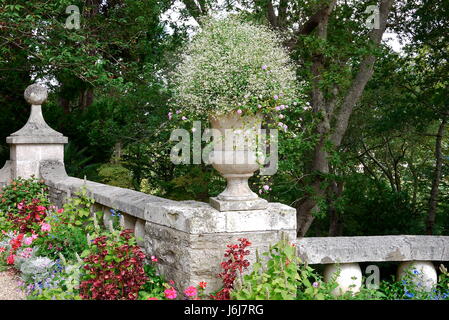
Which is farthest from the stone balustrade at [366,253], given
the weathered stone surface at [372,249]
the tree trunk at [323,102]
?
the tree trunk at [323,102]

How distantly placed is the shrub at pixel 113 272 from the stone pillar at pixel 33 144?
12.0 ft

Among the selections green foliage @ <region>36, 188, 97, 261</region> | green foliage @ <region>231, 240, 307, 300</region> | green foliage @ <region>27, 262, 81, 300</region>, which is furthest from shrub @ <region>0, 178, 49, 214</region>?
green foliage @ <region>231, 240, 307, 300</region>

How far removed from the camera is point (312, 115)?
760cm

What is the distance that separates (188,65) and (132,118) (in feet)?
22.3

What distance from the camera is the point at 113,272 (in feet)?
10.3

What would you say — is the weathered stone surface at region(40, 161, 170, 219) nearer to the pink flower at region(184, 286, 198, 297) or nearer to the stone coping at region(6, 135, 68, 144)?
the stone coping at region(6, 135, 68, 144)

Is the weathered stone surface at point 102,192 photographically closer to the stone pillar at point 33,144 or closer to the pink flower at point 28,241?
the stone pillar at point 33,144

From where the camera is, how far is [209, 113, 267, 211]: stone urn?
3143 mm

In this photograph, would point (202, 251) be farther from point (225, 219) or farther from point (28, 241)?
point (28, 241)

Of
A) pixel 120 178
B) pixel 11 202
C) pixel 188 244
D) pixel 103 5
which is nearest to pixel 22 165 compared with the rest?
pixel 11 202

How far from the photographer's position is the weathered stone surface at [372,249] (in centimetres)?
315

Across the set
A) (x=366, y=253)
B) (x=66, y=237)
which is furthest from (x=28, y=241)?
(x=366, y=253)
